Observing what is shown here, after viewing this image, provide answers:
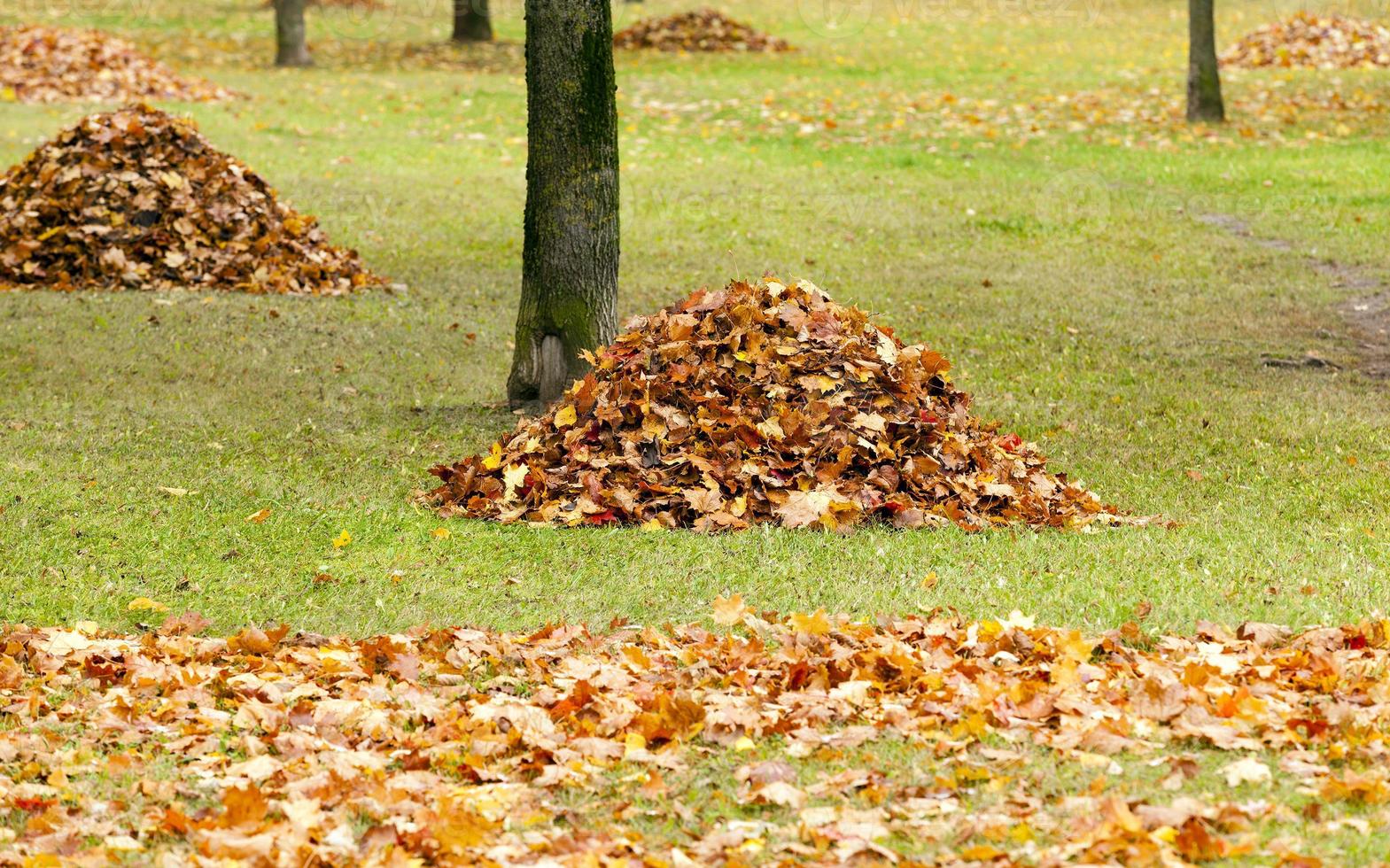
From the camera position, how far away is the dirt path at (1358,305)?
11.1 m

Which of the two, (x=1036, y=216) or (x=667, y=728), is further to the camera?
(x=1036, y=216)

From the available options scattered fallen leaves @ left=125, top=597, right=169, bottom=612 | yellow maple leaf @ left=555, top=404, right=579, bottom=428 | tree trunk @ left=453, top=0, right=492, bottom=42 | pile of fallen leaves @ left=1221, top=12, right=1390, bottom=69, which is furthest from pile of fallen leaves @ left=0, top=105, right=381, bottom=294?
pile of fallen leaves @ left=1221, top=12, right=1390, bottom=69

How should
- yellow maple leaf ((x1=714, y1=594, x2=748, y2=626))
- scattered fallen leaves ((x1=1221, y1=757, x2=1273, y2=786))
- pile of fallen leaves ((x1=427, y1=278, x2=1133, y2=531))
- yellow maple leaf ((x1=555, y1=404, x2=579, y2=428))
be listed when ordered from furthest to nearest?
yellow maple leaf ((x1=555, y1=404, x2=579, y2=428)), pile of fallen leaves ((x1=427, y1=278, x2=1133, y2=531)), yellow maple leaf ((x1=714, y1=594, x2=748, y2=626)), scattered fallen leaves ((x1=1221, y1=757, x2=1273, y2=786))

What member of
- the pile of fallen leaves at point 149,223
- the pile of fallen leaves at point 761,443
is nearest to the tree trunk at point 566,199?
the pile of fallen leaves at point 761,443

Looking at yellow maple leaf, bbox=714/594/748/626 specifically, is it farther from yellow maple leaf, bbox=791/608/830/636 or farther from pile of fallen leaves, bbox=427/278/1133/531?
pile of fallen leaves, bbox=427/278/1133/531

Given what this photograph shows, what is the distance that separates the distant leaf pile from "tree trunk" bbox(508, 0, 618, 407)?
11.6 ft

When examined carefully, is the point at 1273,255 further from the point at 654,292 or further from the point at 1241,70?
the point at 1241,70

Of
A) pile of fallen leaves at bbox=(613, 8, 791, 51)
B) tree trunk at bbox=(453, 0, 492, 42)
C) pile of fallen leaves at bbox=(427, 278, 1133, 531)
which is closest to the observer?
pile of fallen leaves at bbox=(427, 278, 1133, 531)

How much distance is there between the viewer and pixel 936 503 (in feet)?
24.9

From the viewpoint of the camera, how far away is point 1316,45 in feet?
82.1

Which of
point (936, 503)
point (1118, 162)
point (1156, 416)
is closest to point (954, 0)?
point (1118, 162)

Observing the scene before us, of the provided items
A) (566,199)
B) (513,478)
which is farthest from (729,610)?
(566,199)

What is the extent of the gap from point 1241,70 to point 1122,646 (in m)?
20.8

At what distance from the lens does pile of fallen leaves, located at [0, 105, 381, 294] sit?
1248cm
